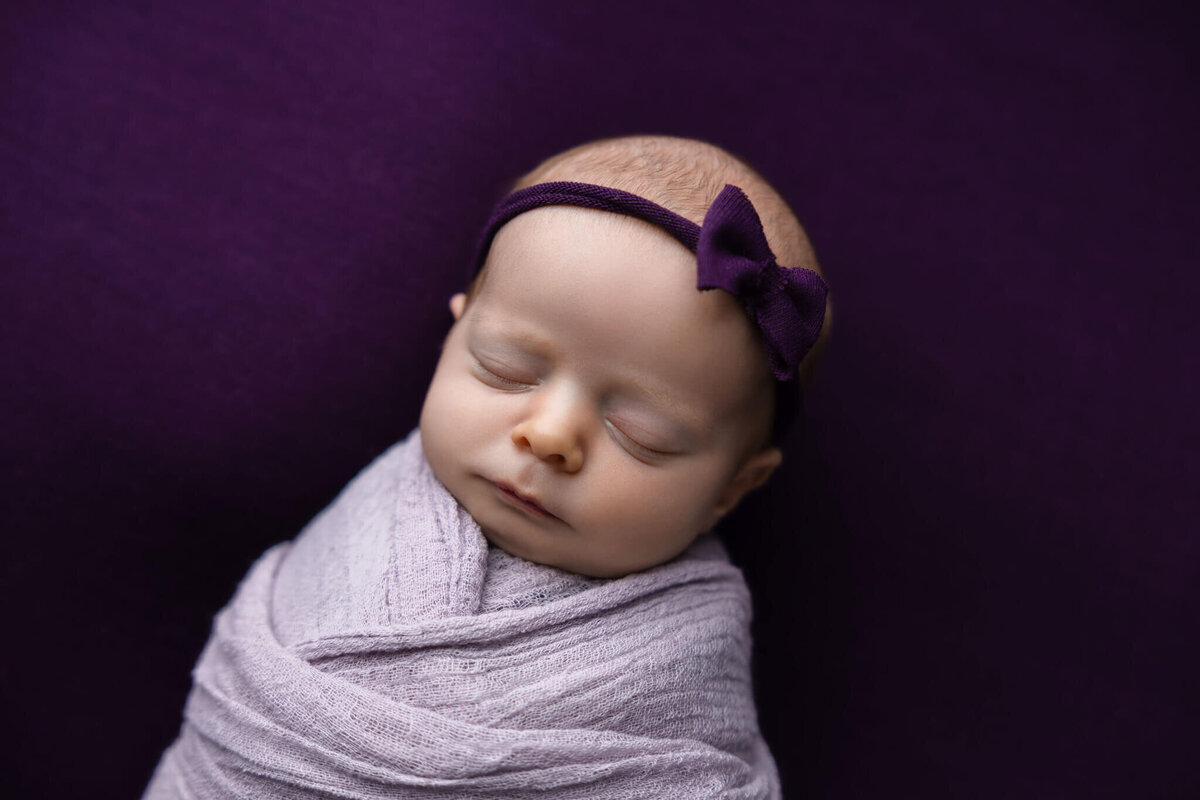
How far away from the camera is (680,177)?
0.92 metres

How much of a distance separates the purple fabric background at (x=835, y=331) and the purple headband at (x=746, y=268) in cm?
37

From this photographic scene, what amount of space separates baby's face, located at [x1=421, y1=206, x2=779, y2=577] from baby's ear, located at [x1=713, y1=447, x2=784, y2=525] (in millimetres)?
65

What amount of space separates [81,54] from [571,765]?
1086 mm

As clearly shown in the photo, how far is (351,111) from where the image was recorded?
1.15 m

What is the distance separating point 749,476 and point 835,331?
Result: 1.04 feet

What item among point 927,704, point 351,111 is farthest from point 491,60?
point 927,704

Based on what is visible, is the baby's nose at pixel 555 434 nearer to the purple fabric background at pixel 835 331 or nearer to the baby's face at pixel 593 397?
the baby's face at pixel 593 397

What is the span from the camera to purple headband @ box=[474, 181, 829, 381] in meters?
0.81

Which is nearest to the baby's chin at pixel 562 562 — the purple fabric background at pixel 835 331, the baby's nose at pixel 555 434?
the baby's nose at pixel 555 434

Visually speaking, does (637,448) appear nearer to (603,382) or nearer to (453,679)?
(603,382)

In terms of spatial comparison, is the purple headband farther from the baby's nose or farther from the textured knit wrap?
the textured knit wrap

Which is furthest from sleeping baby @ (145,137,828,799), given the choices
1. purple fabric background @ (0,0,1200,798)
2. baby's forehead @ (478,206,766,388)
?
purple fabric background @ (0,0,1200,798)

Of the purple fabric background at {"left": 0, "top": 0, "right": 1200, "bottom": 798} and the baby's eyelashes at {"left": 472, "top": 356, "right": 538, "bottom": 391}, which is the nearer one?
the baby's eyelashes at {"left": 472, "top": 356, "right": 538, "bottom": 391}

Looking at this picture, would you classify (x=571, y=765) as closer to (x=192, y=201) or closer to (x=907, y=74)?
(x=192, y=201)
